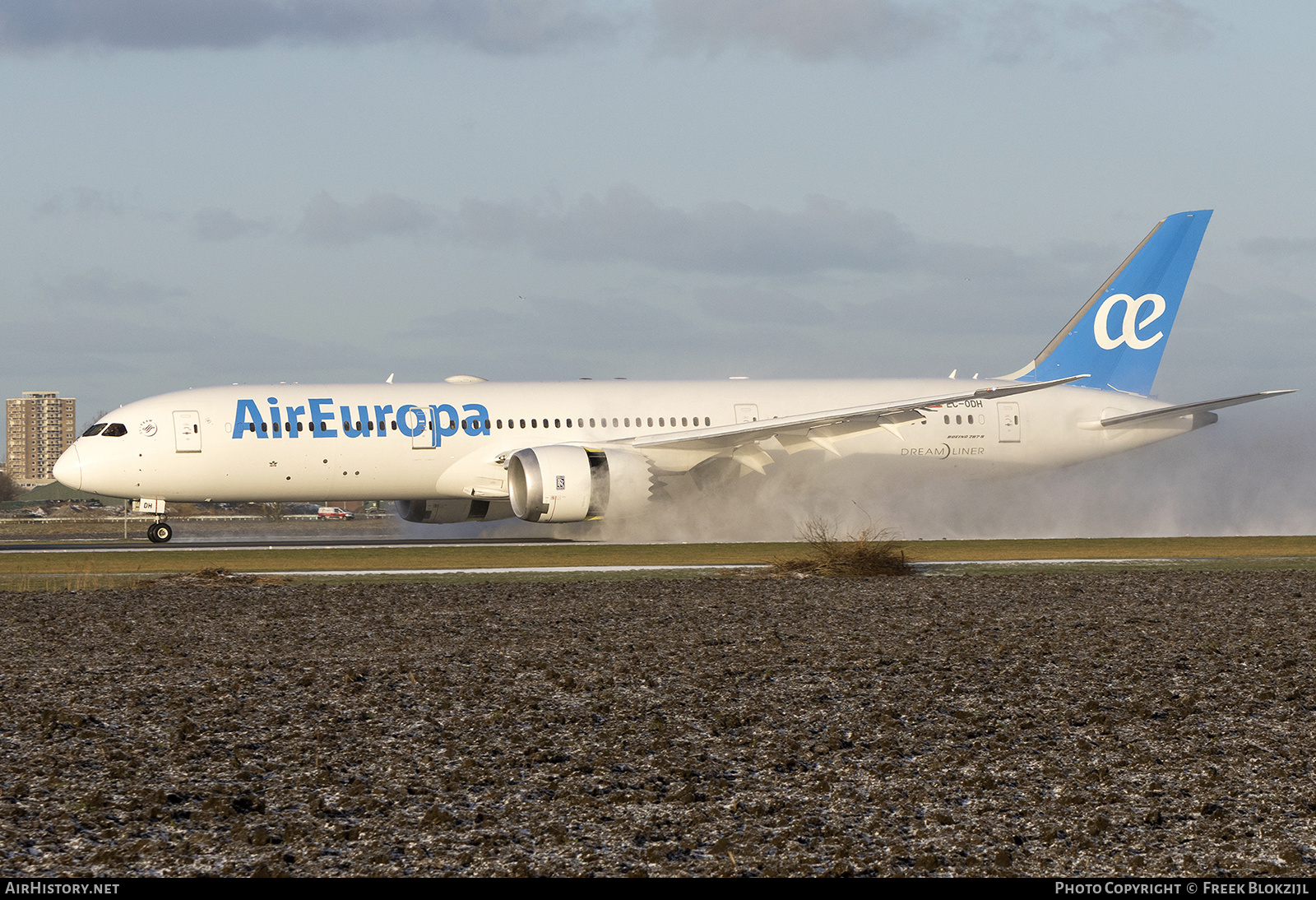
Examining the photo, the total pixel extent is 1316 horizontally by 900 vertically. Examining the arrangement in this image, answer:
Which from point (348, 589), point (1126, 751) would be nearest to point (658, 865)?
point (1126, 751)

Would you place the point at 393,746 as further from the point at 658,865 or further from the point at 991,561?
the point at 991,561

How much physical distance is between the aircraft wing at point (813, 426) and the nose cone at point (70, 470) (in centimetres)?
1117

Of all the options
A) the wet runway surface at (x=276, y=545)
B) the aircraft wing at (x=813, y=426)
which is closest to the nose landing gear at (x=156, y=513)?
the wet runway surface at (x=276, y=545)

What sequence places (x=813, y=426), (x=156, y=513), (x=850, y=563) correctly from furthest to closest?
(x=156, y=513) < (x=813, y=426) < (x=850, y=563)

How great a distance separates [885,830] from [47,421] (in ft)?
702

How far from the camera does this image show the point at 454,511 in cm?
2995

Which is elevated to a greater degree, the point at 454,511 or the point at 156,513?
the point at 156,513

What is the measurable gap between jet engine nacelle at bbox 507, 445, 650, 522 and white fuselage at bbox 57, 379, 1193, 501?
4.55ft

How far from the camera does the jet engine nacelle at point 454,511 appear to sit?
29.3 meters

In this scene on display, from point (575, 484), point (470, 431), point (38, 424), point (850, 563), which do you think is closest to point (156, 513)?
point (470, 431)

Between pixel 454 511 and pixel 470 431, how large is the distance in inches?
122

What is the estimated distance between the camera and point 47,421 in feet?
650

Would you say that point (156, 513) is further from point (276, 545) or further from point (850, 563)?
point (850, 563)

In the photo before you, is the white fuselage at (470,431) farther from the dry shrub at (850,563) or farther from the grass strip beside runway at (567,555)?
the dry shrub at (850,563)
